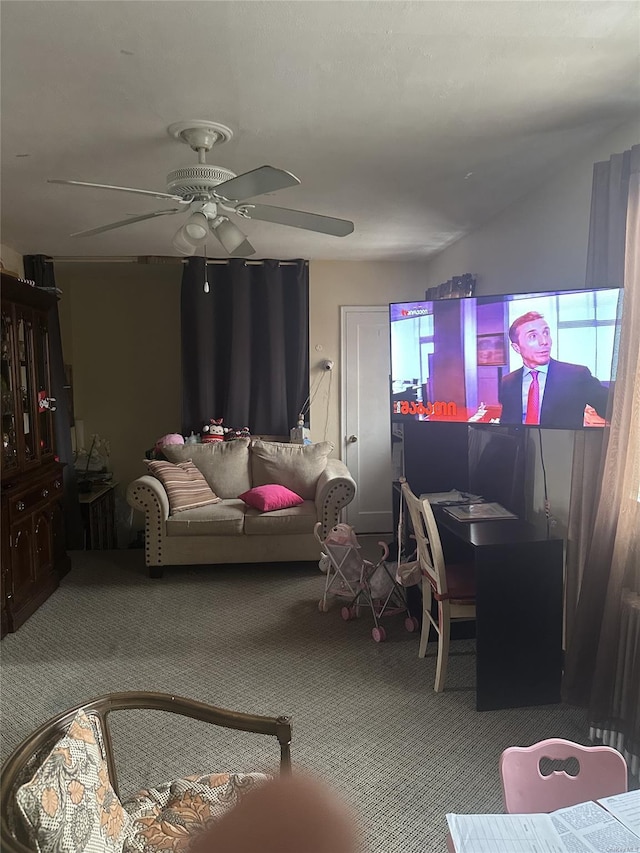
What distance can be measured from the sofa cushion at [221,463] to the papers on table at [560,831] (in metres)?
4.01

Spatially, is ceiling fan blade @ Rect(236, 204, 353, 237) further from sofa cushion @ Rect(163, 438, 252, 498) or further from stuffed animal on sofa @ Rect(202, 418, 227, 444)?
stuffed animal on sofa @ Rect(202, 418, 227, 444)

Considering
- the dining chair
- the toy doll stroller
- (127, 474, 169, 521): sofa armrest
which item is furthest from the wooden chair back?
(127, 474, 169, 521): sofa armrest

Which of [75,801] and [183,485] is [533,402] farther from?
[183,485]

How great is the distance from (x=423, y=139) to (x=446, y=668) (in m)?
2.39

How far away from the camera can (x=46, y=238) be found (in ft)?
15.5

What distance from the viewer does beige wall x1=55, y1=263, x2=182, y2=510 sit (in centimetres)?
631

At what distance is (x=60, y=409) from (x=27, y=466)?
1375 millimetres

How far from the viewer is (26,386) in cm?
428

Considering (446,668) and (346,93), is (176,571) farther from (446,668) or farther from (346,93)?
(346,93)

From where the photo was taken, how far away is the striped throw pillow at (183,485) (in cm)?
474

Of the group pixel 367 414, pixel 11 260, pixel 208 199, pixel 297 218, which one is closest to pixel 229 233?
pixel 208 199

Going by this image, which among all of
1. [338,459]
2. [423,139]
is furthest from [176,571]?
[423,139]

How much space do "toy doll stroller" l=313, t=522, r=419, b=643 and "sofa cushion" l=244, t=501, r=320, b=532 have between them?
734 millimetres

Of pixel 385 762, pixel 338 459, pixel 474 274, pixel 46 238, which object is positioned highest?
pixel 46 238
